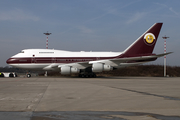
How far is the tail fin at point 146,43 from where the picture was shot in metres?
28.0

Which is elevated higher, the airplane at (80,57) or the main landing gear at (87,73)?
the airplane at (80,57)

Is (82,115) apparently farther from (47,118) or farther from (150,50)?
(150,50)

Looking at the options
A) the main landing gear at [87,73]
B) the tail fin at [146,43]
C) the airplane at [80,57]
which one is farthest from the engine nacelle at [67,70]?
the tail fin at [146,43]

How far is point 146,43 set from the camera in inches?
1107

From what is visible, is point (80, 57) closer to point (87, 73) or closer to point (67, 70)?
point (87, 73)

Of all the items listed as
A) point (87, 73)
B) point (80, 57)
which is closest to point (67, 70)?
point (80, 57)

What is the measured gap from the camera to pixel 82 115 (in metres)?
5.18

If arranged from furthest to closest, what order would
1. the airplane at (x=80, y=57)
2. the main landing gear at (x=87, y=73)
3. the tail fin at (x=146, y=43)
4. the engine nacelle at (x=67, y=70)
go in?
the tail fin at (x=146, y=43) → the main landing gear at (x=87, y=73) → the airplane at (x=80, y=57) → the engine nacelle at (x=67, y=70)

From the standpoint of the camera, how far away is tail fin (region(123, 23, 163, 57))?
27984 millimetres

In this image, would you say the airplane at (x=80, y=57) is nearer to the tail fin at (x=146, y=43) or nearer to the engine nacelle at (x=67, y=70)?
the tail fin at (x=146, y=43)

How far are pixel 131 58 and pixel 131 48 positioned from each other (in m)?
3.02

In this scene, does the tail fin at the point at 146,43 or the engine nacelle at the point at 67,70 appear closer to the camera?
the engine nacelle at the point at 67,70

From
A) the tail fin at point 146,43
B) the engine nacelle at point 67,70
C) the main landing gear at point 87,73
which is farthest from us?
the tail fin at point 146,43

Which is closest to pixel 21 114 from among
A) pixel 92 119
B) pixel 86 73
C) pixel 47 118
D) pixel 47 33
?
pixel 47 118
